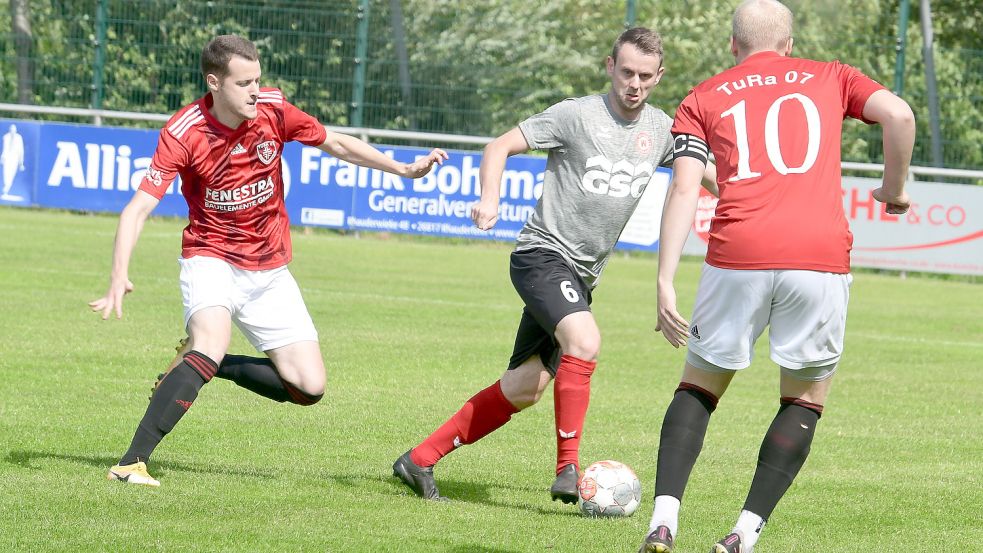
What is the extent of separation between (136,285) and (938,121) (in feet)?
39.5

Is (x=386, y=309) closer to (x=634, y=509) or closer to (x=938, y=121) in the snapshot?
(x=634, y=509)

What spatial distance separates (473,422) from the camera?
6348 millimetres

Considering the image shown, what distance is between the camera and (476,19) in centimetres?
2242

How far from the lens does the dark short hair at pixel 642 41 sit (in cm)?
603

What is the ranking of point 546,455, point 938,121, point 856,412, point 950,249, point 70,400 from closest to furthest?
point 546,455
point 70,400
point 856,412
point 950,249
point 938,121

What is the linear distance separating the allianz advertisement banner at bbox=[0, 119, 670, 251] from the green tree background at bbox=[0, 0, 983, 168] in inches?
60.6

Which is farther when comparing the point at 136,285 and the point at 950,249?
the point at 950,249

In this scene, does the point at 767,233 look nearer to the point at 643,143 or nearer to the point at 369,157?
the point at 643,143

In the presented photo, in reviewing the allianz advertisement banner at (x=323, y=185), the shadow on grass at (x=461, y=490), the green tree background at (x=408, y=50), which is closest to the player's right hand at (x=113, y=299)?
the shadow on grass at (x=461, y=490)

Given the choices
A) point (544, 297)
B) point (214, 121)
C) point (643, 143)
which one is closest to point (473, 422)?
point (544, 297)

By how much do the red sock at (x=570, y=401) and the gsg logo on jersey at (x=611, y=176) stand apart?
0.76 metres

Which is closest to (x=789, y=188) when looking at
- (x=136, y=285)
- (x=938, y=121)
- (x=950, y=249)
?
(x=136, y=285)

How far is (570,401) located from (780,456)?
1191 mm

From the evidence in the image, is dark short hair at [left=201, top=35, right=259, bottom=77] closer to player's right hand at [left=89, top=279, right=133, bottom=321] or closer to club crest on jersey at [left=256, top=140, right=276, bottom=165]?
club crest on jersey at [left=256, top=140, right=276, bottom=165]
